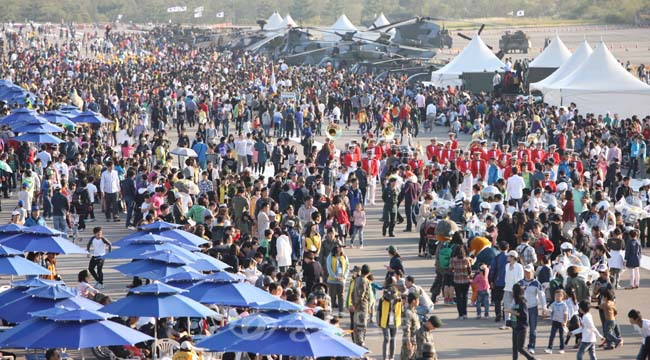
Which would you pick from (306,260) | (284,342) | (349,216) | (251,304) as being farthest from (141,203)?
(284,342)

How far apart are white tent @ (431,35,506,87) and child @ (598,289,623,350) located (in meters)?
31.2

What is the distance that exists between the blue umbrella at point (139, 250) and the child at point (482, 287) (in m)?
4.20

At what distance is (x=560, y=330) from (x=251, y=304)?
4482mm

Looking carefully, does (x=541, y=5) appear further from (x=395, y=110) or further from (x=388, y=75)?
(x=395, y=110)

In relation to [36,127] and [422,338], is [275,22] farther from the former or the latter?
[422,338]

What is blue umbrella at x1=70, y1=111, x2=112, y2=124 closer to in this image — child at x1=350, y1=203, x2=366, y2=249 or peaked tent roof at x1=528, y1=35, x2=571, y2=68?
child at x1=350, y1=203, x2=366, y2=249

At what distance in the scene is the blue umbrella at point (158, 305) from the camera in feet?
46.2

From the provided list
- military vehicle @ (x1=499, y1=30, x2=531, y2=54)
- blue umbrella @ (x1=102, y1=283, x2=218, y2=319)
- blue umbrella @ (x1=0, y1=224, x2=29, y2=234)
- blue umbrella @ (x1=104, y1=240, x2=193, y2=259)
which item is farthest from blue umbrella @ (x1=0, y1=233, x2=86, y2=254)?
military vehicle @ (x1=499, y1=30, x2=531, y2=54)

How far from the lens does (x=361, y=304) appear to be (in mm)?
16344

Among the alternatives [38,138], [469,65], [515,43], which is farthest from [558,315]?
[515,43]

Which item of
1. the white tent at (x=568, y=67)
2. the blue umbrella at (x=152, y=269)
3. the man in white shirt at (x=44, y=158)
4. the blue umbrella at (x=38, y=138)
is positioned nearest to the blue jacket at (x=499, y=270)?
the blue umbrella at (x=152, y=269)

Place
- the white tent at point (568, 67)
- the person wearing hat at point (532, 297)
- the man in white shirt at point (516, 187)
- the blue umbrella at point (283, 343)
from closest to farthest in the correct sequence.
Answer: the blue umbrella at point (283, 343), the person wearing hat at point (532, 297), the man in white shirt at point (516, 187), the white tent at point (568, 67)

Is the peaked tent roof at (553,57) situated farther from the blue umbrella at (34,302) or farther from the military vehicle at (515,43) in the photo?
the blue umbrella at (34,302)

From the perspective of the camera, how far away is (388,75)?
176 ft
